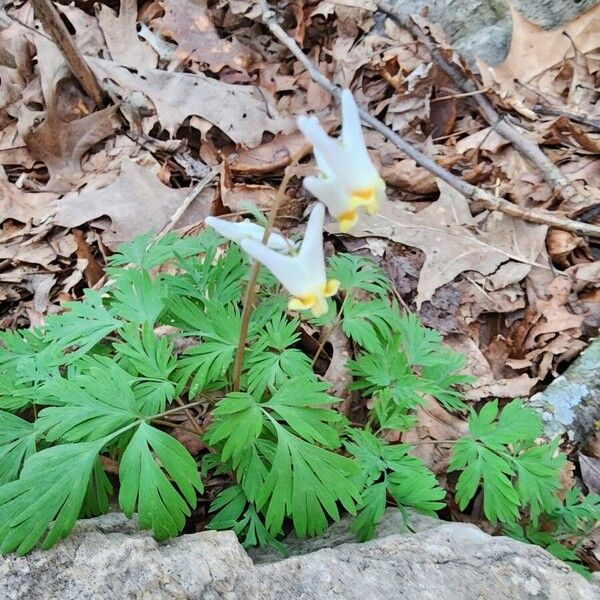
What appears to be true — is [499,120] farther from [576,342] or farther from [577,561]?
[577,561]

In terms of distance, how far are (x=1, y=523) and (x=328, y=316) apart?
1.54 m

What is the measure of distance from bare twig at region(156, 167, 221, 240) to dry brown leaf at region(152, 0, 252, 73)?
111cm

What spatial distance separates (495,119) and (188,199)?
238 cm

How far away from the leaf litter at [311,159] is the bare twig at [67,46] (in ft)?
0.32

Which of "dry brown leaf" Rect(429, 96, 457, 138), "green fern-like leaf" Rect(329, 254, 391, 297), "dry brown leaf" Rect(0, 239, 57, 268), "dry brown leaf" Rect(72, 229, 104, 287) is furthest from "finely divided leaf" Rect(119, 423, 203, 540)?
"dry brown leaf" Rect(429, 96, 457, 138)

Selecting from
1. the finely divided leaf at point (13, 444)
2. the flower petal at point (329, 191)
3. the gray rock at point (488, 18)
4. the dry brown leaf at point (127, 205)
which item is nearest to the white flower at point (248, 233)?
the flower petal at point (329, 191)

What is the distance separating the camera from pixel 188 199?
399cm

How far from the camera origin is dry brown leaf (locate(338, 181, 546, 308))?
363cm

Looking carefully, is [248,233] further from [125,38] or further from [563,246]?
[125,38]

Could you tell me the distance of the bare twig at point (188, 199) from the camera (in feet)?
12.6

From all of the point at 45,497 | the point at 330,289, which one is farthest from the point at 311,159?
the point at 45,497

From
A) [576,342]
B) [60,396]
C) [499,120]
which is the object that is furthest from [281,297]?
[499,120]

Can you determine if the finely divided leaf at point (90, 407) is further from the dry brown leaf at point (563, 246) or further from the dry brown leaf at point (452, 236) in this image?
the dry brown leaf at point (563, 246)

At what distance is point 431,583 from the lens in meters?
1.85
